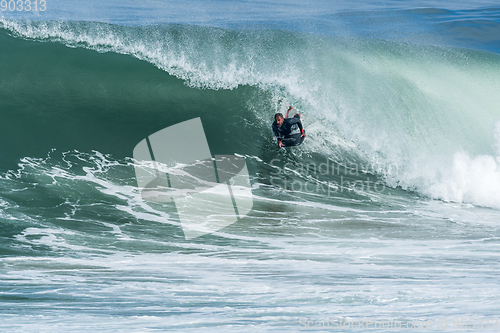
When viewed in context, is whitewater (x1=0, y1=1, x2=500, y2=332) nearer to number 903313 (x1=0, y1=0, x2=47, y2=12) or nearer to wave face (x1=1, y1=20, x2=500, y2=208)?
wave face (x1=1, y1=20, x2=500, y2=208)

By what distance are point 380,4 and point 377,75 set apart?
27.6 feet

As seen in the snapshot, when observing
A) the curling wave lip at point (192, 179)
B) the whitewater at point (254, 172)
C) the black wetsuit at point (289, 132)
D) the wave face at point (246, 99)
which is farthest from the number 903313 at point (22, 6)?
the black wetsuit at point (289, 132)

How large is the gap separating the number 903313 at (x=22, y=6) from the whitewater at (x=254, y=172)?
78 centimetres

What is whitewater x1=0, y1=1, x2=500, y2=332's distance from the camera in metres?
4.20

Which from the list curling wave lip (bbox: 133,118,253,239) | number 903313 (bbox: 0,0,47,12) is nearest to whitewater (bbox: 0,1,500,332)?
curling wave lip (bbox: 133,118,253,239)

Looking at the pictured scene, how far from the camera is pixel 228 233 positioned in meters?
5.97

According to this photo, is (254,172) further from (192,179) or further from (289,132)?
(192,179)

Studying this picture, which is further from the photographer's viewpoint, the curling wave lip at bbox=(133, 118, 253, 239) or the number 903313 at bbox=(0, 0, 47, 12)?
the number 903313 at bbox=(0, 0, 47, 12)

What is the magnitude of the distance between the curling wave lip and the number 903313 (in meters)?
7.00

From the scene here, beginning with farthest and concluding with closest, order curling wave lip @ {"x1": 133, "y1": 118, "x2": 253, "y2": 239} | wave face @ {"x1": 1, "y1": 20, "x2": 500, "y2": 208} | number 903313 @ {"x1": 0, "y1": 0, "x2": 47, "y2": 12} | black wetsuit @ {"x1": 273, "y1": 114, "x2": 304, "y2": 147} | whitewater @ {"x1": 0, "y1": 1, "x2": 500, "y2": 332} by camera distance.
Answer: number 903313 @ {"x1": 0, "y1": 0, "x2": 47, "y2": 12} → wave face @ {"x1": 1, "y1": 20, "x2": 500, "y2": 208} → black wetsuit @ {"x1": 273, "y1": 114, "x2": 304, "y2": 147} → curling wave lip @ {"x1": 133, "y1": 118, "x2": 253, "y2": 239} → whitewater @ {"x1": 0, "y1": 1, "x2": 500, "y2": 332}

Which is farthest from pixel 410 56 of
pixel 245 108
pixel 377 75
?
pixel 245 108

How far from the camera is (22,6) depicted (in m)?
12.3

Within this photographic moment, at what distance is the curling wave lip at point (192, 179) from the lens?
642cm

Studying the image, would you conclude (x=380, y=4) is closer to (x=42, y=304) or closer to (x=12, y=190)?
(x=12, y=190)
